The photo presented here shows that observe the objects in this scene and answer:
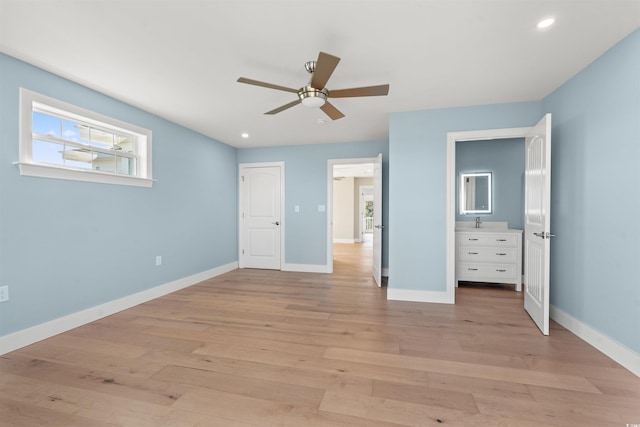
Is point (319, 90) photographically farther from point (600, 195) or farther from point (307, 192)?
point (307, 192)

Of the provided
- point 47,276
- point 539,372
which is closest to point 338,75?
point 539,372

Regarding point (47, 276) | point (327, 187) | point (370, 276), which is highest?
point (327, 187)

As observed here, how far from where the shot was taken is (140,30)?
77.9 inches

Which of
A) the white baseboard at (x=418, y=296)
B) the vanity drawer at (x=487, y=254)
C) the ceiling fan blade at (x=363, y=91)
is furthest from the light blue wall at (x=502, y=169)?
the ceiling fan blade at (x=363, y=91)

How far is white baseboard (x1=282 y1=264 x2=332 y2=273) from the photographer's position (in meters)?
5.37

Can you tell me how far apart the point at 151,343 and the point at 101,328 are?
0.75 m

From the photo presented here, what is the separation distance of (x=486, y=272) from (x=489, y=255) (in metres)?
0.27

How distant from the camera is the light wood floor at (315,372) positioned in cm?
159

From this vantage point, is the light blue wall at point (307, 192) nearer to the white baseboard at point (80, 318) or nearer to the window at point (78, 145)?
the white baseboard at point (80, 318)

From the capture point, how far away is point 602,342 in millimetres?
2293

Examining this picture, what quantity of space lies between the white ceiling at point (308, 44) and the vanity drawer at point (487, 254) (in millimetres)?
2125

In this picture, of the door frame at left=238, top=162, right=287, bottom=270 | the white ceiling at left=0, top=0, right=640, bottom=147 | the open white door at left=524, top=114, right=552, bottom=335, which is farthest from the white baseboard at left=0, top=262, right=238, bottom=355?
the open white door at left=524, top=114, right=552, bottom=335

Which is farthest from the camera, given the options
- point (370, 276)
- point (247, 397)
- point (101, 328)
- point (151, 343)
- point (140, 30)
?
point (370, 276)

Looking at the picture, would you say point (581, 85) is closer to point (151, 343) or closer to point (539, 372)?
point (539, 372)
